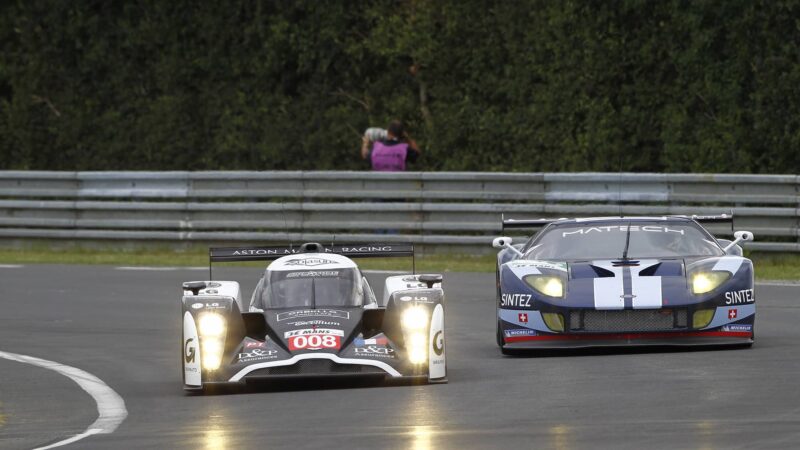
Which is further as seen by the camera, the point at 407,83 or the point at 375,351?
the point at 407,83

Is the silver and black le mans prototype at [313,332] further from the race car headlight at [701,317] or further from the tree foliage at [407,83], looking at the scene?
the tree foliage at [407,83]

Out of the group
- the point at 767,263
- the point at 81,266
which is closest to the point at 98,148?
the point at 81,266

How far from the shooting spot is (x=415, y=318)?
12.7 metres

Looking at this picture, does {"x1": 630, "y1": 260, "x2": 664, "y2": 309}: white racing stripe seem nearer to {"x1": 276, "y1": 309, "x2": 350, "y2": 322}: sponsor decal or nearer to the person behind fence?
{"x1": 276, "y1": 309, "x2": 350, "y2": 322}: sponsor decal

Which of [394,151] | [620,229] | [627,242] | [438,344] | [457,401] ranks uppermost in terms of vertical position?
[394,151]

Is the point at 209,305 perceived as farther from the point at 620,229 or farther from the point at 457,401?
the point at 620,229

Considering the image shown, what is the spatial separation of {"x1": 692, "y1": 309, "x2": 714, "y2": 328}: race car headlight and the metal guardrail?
796 cm

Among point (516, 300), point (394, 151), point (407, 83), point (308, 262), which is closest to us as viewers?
point (308, 262)

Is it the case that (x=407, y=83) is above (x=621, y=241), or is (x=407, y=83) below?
above

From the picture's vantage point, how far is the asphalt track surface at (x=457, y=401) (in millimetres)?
9898

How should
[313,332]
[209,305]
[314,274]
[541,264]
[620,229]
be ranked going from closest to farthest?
[313,332], [209,305], [314,274], [541,264], [620,229]

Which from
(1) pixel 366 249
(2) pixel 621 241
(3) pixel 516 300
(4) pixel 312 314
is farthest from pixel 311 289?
(2) pixel 621 241

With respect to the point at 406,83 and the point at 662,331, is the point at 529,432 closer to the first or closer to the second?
the point at 662,331

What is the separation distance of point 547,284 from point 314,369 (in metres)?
2.37
